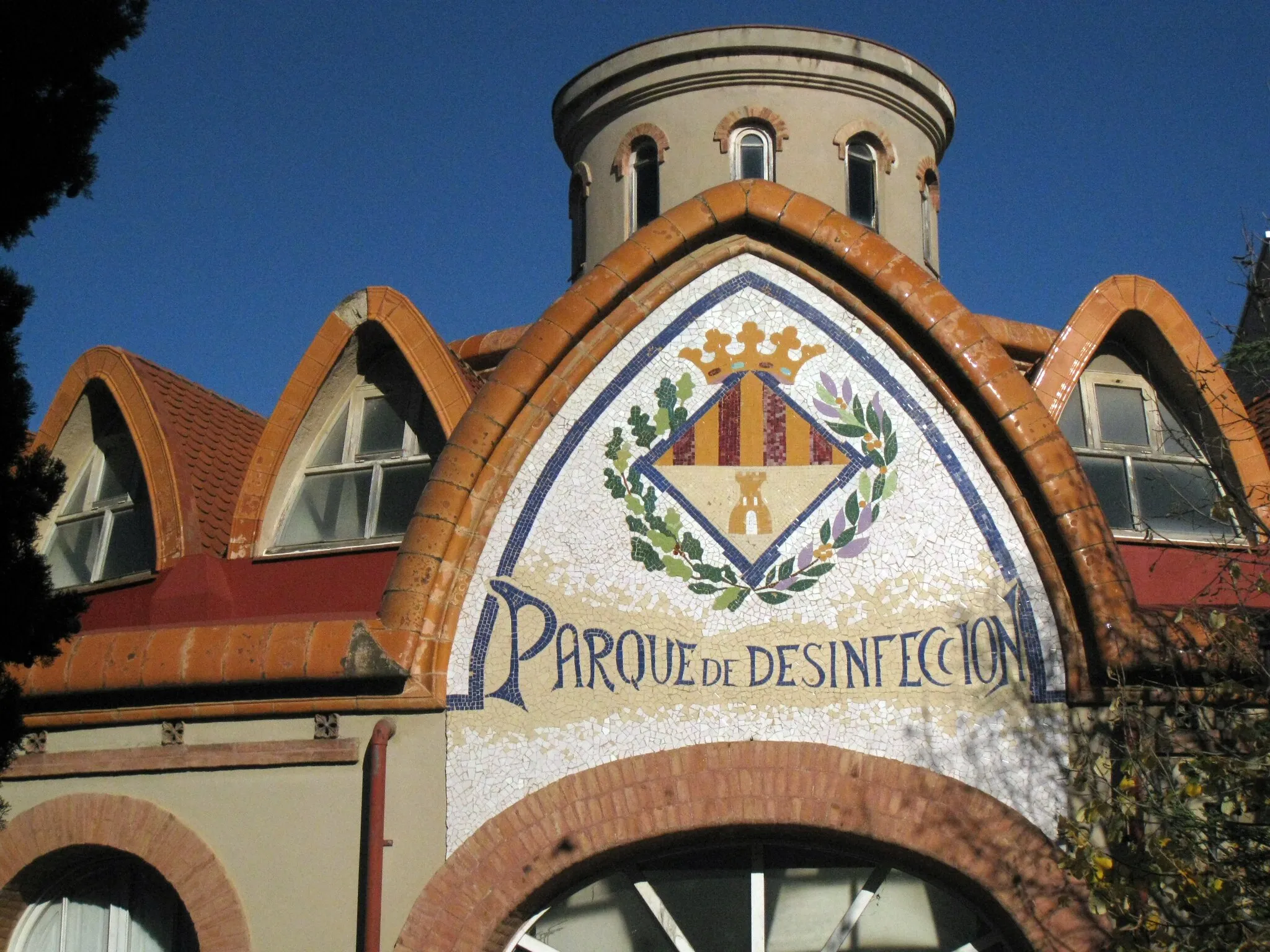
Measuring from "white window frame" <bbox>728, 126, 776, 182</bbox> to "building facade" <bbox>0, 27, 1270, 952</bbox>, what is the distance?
16.7 ft

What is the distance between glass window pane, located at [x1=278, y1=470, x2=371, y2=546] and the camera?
10875mm

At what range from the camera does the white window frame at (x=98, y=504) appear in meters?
11.6

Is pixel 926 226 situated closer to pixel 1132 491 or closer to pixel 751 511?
pixel 1132 491

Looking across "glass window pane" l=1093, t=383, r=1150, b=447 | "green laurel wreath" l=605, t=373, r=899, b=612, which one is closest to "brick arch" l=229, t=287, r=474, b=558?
"green laurel wreath" l=605, t=373, r=899, b=612

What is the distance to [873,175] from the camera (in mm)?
15258

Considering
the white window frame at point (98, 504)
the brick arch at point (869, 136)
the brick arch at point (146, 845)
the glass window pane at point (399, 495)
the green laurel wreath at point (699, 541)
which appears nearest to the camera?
the brick arch at point (146, 845)

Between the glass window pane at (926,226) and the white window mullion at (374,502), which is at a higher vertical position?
the glass window pane at (926,226)

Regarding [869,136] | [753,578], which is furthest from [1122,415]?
[869,136]

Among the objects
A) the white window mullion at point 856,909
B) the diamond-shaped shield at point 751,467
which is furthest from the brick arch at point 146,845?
the diamond-shaped shield at point 751,467

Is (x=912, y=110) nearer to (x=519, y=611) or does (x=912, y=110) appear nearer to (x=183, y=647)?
(x=519, y=611)

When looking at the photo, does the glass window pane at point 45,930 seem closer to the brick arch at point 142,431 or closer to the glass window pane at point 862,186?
the brick arch at point 142,431

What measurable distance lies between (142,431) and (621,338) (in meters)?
4.00

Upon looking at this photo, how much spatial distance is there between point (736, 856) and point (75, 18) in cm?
588

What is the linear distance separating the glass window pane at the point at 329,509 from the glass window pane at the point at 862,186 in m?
6.45
